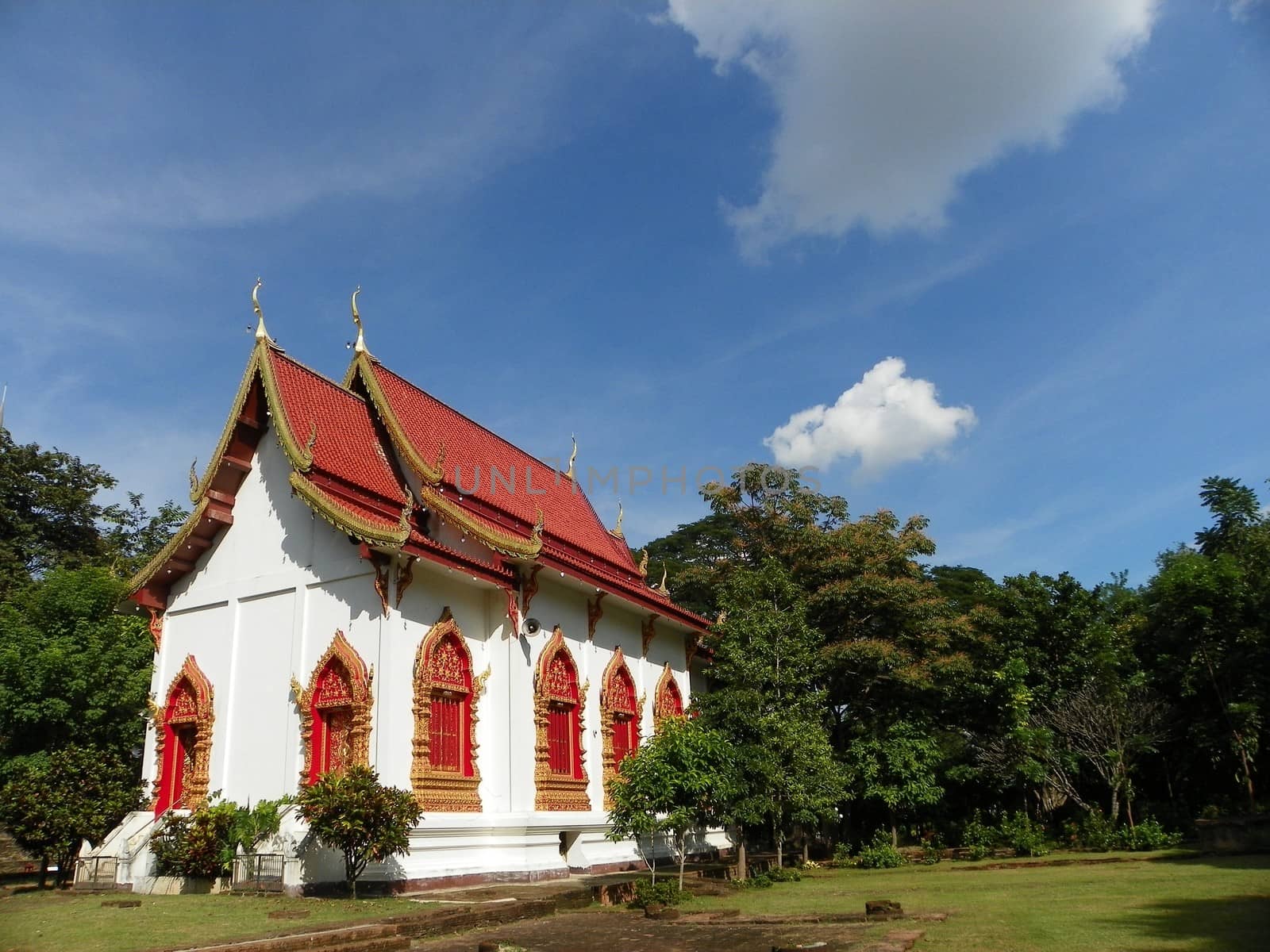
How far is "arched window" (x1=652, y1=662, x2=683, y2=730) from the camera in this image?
18.3 m

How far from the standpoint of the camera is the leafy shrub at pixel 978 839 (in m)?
18.7

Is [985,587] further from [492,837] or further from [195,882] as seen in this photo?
[195,882]

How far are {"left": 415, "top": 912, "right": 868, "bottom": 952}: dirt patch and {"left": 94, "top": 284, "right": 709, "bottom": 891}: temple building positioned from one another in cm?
280

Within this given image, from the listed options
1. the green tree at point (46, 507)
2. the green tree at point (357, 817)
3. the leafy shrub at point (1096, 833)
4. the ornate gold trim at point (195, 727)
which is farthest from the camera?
the green tree at point (46, 507)

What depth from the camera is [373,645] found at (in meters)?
12.7

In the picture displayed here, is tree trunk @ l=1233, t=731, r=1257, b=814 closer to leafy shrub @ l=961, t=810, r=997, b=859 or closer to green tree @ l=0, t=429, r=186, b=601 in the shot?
leafy shrub @ l=961, t=810, r=997, b=859

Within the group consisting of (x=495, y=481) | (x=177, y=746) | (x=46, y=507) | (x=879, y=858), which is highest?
(x=46, y=507)

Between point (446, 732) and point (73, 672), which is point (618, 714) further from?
point (73, 672)

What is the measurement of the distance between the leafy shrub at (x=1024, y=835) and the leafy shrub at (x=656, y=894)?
30.2ft

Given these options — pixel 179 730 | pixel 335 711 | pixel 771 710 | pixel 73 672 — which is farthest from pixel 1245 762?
pixel 73 672

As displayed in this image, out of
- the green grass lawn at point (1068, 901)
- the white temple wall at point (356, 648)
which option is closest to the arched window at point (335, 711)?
the white temple wall at point (356, 648)

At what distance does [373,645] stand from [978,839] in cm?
1343

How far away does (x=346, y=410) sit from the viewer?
1580cm

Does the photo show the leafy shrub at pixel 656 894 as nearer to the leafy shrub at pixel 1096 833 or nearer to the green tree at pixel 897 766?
the green tree at pixel 897 766
